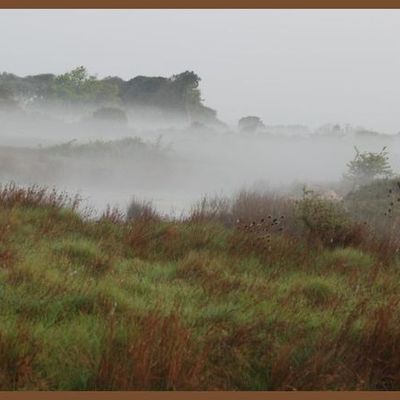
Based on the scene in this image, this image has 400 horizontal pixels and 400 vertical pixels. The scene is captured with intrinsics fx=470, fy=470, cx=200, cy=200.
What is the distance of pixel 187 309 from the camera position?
4.22 metres

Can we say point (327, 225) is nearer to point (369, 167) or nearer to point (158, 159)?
point (369, 167)

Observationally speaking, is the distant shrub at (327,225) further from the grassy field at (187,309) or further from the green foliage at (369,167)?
the green foliage at (369,167)

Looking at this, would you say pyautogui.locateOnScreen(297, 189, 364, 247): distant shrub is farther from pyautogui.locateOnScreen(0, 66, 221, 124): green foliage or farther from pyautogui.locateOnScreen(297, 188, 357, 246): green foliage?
pyautogui.locateOnScreen(0, 66, 221, 124): green foliage

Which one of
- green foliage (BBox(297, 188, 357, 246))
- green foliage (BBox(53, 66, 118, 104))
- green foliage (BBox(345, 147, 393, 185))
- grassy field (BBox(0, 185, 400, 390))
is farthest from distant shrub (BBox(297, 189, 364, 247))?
green foliage (BBox(53, 66, 118, 104))

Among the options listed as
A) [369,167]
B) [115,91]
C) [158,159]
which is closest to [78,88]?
[115,91]

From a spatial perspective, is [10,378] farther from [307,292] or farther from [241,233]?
[241,233]

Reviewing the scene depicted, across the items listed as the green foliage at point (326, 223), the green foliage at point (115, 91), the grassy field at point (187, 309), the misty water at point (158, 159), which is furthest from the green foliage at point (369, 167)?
the green foliage at point (115, 91)

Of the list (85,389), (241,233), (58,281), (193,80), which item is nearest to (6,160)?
(241,233)

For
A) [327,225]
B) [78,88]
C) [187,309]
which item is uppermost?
[78,88]

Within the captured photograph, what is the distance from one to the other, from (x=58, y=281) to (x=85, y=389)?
1.74 metres

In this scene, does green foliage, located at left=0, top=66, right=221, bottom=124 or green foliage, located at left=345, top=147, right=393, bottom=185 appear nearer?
green foliage, located at left=345, top=147, right=393, bottom=185

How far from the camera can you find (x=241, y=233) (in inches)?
301

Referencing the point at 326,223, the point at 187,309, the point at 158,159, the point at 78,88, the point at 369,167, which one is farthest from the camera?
the point at 78,88

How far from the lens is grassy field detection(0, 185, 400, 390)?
318 cm
